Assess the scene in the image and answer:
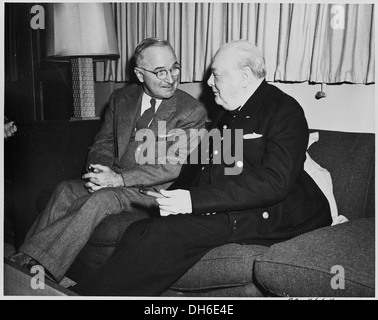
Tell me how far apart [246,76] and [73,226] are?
0.94m

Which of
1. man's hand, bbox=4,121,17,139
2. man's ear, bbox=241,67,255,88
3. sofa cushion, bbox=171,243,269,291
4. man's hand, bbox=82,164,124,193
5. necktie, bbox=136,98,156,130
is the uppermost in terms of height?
man's ear, bbox=241,67,255,88

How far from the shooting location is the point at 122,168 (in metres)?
2.31

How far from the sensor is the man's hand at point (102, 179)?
208cm

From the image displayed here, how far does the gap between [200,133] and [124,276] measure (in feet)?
2.84

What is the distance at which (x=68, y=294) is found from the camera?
138cm

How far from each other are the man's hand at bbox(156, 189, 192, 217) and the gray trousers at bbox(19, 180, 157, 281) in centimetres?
46

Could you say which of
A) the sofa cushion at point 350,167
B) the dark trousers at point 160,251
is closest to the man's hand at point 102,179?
the dark trousers at point 160,251

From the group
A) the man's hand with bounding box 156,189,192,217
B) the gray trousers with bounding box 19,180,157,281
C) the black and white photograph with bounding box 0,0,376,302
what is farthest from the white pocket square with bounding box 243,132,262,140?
the gray trousers with bounding box 19,180,157,281

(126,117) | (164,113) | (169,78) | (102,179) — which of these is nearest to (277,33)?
(169,78)

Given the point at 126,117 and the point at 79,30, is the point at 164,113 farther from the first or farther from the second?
the point at 79,30

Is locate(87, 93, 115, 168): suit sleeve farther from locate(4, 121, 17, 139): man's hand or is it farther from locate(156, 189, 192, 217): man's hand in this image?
locate(156, 189, 192, 217): man's hand

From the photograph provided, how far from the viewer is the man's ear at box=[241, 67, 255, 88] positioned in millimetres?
1743

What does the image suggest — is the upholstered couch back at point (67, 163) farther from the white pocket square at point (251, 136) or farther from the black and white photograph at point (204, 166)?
the white pocket square at point (251, 136)
